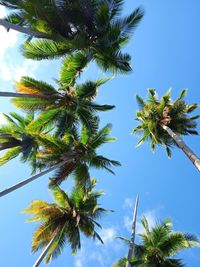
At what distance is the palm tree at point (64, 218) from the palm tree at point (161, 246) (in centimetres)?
319

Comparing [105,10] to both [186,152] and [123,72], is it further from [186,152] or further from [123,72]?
[186,152]

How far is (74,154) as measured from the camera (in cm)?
2128

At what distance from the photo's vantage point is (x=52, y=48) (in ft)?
57.1

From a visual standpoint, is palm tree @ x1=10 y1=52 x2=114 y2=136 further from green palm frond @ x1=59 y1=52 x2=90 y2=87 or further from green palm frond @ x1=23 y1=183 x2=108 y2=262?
green palm frond @ x1=23 y1=183 x2=108 y2=262

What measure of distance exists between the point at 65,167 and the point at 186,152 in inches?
282

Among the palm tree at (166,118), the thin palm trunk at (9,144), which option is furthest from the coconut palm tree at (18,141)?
the palm tree at (166,118)

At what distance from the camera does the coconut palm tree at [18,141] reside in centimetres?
2061

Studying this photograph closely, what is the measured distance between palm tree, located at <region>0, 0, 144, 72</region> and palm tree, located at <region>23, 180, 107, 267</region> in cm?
770

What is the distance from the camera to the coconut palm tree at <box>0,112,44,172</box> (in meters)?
20.6

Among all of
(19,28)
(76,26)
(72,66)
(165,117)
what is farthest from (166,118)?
(19,28)

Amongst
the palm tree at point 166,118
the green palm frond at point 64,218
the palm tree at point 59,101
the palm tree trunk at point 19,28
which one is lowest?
the green palm frond at point 64,218

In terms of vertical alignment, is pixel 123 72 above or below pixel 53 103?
above

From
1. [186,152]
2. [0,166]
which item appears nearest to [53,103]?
[0,166]

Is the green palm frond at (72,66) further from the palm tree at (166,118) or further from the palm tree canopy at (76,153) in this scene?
the palm tree at (166,118)
